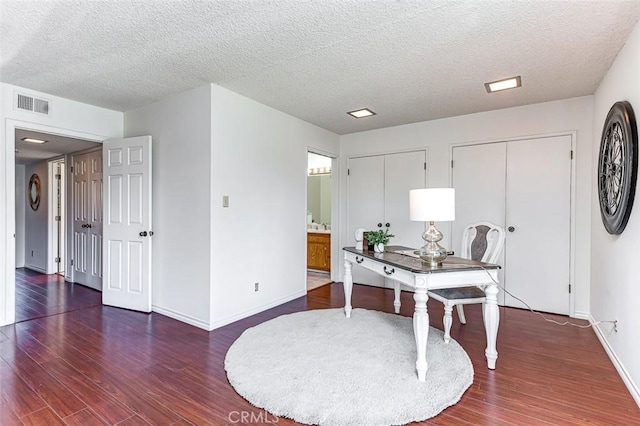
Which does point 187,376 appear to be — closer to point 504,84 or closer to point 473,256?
point 473,256

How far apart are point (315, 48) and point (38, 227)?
649cm

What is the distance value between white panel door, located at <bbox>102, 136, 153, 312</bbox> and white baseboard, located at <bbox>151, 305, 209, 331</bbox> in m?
0.13

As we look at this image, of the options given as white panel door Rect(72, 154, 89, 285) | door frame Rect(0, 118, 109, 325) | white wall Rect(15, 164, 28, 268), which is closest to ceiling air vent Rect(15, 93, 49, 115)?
door frame Rect(0, 118, 109, 325)

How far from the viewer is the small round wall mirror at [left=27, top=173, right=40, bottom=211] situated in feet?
20.0

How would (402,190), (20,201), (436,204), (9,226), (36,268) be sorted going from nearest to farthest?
1. (436,204)
2. (9,226)
3. (402,190)
4. (36,268)
5. (20,201)

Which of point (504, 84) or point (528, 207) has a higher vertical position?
point (504, 84)

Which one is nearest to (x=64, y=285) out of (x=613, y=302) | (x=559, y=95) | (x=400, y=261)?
(x=400, y=261)

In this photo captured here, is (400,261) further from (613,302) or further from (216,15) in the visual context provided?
(216,15)

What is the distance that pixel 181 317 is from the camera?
3.39m

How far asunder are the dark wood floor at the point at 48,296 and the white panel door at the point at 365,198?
3565mm

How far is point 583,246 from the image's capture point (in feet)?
11.6

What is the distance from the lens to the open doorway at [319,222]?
5.91 m

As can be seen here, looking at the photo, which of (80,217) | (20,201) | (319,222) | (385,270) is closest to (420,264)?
(385,270)

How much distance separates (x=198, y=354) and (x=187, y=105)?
2.38 m
